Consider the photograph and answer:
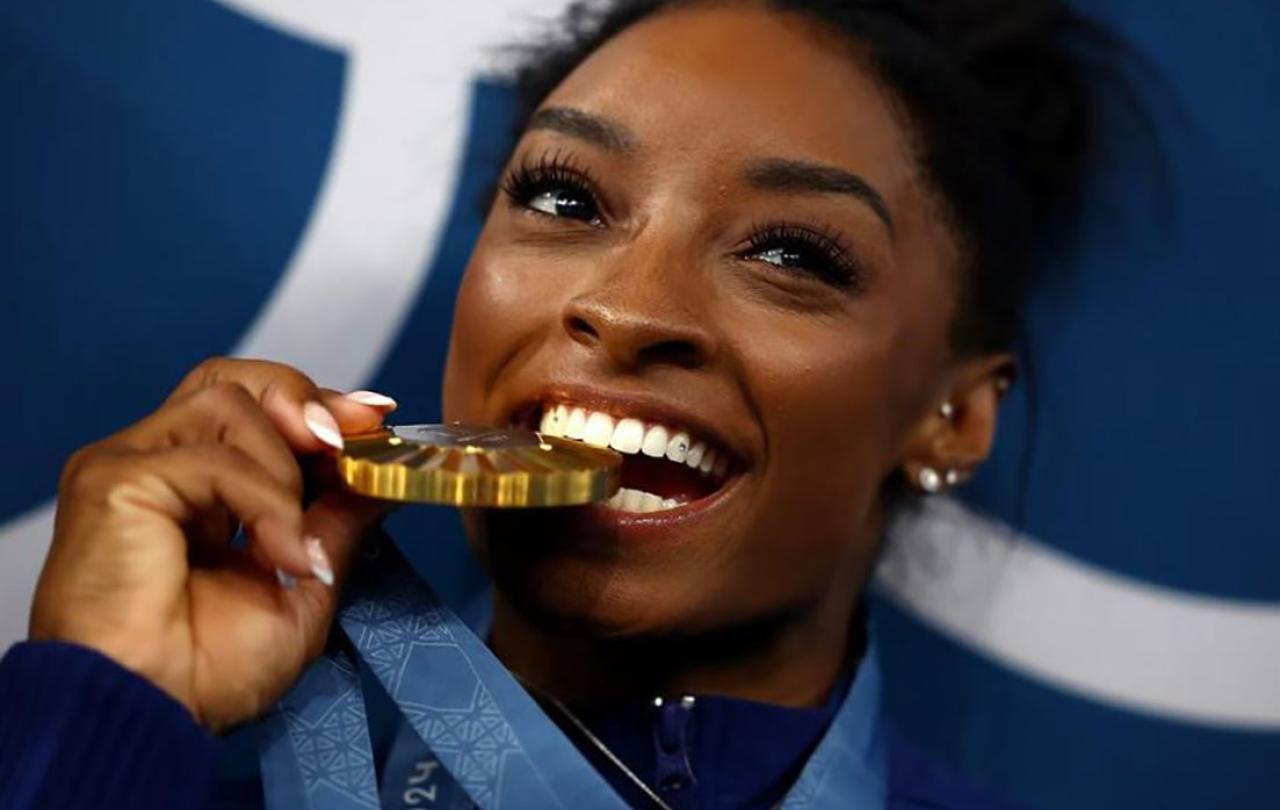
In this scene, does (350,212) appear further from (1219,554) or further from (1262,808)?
(1262,808)

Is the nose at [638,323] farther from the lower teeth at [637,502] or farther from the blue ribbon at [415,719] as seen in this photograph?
the blue ribbon at [415,719]

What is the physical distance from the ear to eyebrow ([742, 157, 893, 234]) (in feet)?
0.66

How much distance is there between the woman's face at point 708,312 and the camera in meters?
1.01

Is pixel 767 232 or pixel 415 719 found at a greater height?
pixel 767 232

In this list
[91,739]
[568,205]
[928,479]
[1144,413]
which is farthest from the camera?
[1144,413]

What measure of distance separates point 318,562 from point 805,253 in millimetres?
436

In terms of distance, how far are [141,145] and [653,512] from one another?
2.33 ft

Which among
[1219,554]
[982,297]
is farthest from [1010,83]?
[1219,554]

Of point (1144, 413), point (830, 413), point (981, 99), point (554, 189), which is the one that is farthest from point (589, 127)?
point (1144, 413)

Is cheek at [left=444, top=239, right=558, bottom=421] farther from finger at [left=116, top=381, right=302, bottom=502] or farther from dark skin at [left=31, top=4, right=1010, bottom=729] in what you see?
finger at [left=116, top=381, right=302, bottom=502]

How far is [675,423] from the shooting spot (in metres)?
1.01

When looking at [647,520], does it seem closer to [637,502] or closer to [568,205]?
[637,502]

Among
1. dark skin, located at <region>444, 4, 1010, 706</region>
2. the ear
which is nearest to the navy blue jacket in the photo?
dark skin, located at <region>444, 4, 1010, 706</region>

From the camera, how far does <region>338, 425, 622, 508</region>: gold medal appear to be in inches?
32.1
